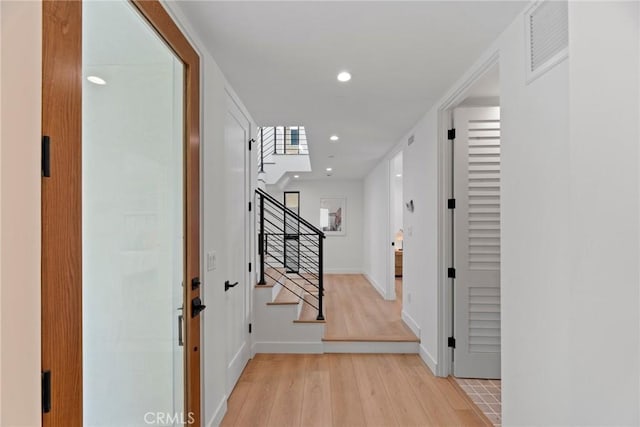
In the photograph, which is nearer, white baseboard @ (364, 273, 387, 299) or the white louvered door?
the white louvered door

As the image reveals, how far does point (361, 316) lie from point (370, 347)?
84 cm

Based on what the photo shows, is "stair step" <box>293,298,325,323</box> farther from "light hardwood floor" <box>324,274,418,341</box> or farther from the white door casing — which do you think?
the white door casing

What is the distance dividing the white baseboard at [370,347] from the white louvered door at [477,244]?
60cm

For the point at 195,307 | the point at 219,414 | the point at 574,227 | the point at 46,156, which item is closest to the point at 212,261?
the point at 195,307

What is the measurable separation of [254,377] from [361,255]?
5.15m

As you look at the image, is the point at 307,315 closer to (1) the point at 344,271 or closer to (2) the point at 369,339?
(2) the point at 369,339

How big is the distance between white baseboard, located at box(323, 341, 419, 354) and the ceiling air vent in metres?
2.70

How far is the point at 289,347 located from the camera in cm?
324

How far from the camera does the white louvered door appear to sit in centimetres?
268

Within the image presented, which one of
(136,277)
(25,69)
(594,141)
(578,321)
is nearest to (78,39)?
(25,69)

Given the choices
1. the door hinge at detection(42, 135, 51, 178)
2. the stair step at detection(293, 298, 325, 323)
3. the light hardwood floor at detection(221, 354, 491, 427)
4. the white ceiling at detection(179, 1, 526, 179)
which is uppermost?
the white ceiling at detection(179, 1, 526, 179)

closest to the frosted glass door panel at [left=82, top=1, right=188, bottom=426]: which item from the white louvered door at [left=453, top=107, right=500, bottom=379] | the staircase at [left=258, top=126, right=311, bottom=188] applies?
the white louvered door at [left=453, top=107, right=500, bottom=379]

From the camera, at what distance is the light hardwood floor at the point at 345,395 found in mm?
2158

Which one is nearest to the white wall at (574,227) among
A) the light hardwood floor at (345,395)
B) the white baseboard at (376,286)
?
the light hardwood floor at (345,395)
